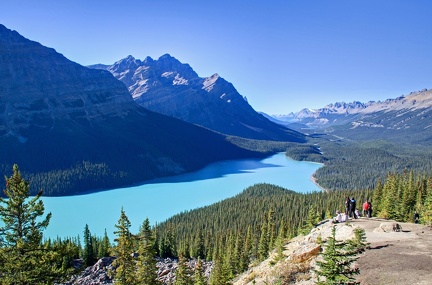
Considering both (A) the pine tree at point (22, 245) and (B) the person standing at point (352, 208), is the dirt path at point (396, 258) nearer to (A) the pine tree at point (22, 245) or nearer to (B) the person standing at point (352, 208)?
(B) the person standing at point (352, 208)

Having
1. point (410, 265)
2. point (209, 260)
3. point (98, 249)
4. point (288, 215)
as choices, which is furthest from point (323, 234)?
point (288, 215)

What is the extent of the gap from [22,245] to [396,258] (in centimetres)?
2223

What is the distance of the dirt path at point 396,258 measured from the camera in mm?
19594

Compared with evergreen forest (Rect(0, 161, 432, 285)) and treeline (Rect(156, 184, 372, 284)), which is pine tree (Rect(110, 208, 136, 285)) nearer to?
evergreen forest (Rect(0, 161, 432, 285))

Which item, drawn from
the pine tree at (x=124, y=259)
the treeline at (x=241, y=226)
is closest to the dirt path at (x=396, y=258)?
the pine tree at (x=124, y=259)

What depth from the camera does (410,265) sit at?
21156 millimetres

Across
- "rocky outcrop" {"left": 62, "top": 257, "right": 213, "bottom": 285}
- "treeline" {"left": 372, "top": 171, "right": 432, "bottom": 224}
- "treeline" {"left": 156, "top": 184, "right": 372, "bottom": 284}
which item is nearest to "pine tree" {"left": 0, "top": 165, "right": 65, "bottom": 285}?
"treeline" {"left": 156, "top": 184, "right": 372, "bottom": 284}

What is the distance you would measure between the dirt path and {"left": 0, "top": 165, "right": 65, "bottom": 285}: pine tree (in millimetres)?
17536

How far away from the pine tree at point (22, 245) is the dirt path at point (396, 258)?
17.5 metres

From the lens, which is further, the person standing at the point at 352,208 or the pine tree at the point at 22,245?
the person standing at the point at 352,208

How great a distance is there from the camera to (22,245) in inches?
697

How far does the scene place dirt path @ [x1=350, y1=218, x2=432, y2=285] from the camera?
1959 centimetres

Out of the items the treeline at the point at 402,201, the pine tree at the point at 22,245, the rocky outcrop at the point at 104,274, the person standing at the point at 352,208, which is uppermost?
the pine tree at the point at 22,245

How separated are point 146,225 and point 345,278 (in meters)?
35.7
